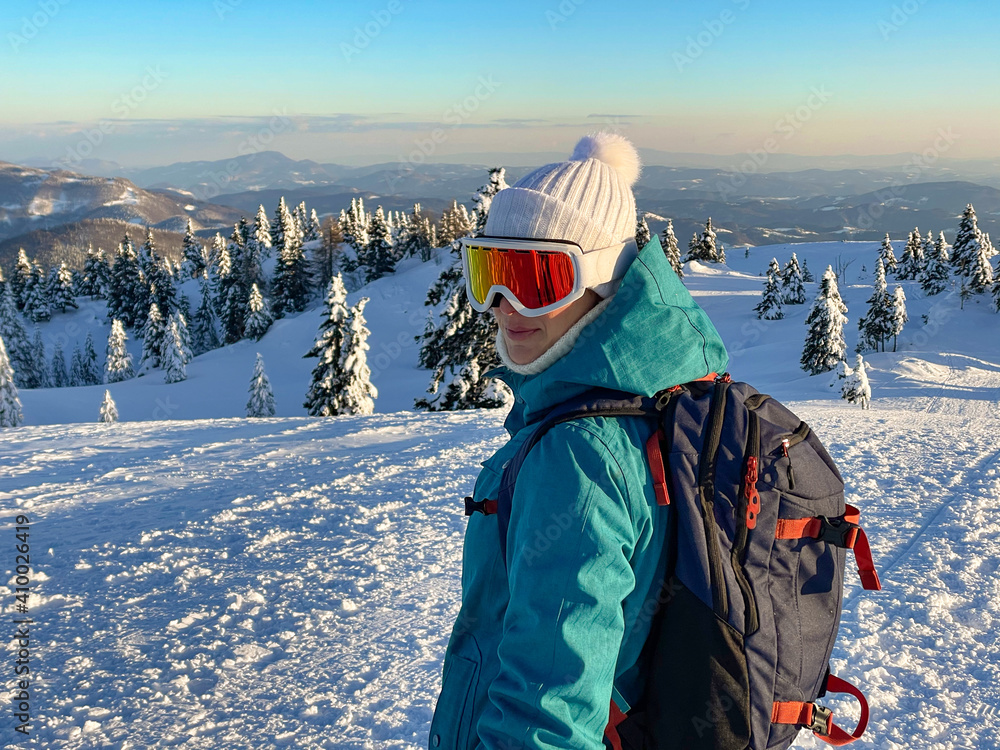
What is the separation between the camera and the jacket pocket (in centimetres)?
191

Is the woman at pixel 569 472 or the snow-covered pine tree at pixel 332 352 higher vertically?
the woman at pixel 569 472

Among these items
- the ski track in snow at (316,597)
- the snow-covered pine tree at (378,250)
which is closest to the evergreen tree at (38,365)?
the snow-covered pine tree at (378,250)

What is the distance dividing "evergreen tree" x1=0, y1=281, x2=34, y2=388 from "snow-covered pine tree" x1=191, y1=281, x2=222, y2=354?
16491 millimetres

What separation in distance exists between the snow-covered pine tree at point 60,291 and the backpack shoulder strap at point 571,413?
101772mm

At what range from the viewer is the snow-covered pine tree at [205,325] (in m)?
78.2

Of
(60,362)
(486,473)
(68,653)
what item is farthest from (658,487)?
(60,362)

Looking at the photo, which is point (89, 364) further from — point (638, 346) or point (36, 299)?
point (638, 346)

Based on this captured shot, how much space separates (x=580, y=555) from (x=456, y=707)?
2.61ft

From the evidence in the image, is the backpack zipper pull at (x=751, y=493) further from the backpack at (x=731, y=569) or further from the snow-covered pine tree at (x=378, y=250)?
the snow-covered pine tree at (x=378, y=250)

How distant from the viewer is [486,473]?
6.93 ft

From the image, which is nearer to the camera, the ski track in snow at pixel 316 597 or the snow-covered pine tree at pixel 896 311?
the ski track in snow at pixel 316 597

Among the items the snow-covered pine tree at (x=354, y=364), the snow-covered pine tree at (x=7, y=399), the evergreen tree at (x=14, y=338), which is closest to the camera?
the snow-covered pine tree at (x=354, y=364)

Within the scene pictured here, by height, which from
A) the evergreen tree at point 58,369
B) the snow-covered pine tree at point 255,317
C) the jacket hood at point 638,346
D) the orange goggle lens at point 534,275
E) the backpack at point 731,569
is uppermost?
the orange goggle lens at point 534,275

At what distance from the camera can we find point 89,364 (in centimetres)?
7775
